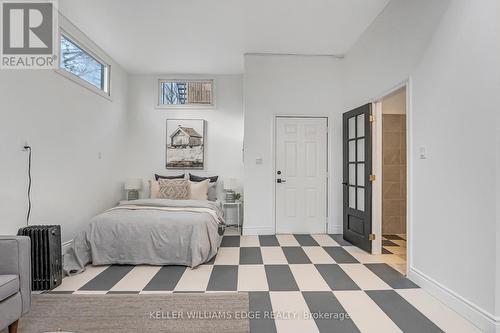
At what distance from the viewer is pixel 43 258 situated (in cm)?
258

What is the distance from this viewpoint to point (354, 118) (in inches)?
162

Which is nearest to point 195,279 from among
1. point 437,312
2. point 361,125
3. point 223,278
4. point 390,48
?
point 223,278

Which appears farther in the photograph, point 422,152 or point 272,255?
point 272,255

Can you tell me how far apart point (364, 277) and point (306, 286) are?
0.71 m

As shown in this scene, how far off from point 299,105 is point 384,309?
11.0ft

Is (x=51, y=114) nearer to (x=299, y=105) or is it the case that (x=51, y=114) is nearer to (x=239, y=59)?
(x=239, y=59)

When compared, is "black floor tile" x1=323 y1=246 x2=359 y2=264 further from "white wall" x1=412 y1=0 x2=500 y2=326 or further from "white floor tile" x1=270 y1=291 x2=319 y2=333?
"white floor tile" x1=270 y1=291 x2=319 y2=333

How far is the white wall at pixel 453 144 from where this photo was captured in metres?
1.91

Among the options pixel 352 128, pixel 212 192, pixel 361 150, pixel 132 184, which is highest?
pixel 352 128

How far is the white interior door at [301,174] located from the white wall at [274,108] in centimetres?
14

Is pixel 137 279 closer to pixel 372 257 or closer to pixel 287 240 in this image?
pixel 287 240

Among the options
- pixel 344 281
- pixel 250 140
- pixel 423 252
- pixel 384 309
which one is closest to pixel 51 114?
pixel 250 140

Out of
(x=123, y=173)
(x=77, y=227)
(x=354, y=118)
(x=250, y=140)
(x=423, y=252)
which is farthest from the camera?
(x=123, y=173)

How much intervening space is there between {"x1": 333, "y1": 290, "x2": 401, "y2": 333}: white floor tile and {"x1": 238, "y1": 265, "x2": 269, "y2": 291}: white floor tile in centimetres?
71
